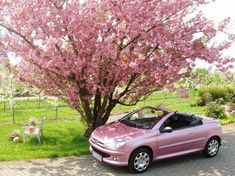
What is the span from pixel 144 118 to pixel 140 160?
1.80m

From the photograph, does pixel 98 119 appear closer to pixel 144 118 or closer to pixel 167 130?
pixel 144 118

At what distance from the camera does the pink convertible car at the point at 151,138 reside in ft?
32.5

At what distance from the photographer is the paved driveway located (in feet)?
33.0

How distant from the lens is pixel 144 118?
11.5 meters

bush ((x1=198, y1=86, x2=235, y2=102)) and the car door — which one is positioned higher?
bush ((x1=198, y1=86, x2=235, y2=102))

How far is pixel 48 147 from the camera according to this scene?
41.4 ft

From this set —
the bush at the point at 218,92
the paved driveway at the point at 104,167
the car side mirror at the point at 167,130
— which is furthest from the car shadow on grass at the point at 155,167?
the bush at the point at 218,92

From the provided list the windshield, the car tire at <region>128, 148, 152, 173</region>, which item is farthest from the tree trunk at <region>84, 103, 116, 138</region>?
the car tire at <region>128, 148, 152, 173</region>

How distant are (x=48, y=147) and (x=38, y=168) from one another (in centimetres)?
226

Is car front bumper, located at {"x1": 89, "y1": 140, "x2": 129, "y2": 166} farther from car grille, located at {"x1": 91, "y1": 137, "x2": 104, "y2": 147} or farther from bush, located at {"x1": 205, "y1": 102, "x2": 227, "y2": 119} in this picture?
bush, located at {"x1": 205, "y1": 102, "x2": 227, "y2": 119}

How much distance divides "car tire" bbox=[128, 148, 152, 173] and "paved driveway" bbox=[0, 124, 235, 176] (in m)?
0.21

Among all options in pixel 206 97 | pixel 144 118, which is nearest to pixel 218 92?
pixel 206 97

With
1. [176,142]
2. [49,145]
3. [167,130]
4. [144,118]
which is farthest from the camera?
[49,145]

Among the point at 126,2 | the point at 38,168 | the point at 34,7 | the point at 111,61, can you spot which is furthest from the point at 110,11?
the point at 38,168
